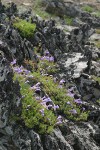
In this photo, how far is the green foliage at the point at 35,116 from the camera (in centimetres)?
1241

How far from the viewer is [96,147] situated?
13.6 metres

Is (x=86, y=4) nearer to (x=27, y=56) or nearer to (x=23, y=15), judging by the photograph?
(x=23, y=15)

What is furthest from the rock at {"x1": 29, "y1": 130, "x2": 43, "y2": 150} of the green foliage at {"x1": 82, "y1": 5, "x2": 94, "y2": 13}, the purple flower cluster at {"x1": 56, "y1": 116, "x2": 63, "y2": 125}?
the green foliage at {"x1": 82, "y1": 5, "x2": 94, "y2": 13}

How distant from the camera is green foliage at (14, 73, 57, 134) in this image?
12.4 metres

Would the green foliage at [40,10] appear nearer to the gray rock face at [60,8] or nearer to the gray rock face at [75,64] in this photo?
the gray rock face at [60,8]

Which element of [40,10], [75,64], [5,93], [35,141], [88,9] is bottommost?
[88,9]

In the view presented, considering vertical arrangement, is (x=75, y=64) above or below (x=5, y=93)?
below

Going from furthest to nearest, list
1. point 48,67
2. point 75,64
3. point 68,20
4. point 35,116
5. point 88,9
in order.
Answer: point 88,9 → point 68,20 → point 75,64 → point 48,67 → point 35,116

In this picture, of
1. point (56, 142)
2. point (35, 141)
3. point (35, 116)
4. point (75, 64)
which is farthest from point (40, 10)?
point (35, 141)

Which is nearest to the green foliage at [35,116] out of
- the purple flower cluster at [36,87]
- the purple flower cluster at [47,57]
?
the purple flower cluster at [36,87]

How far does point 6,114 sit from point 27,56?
7125mm

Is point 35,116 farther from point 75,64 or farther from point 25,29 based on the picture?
point 25,29

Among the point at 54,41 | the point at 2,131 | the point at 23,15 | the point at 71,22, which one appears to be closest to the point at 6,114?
the point at 2,131

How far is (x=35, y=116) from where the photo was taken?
41.4 ft
